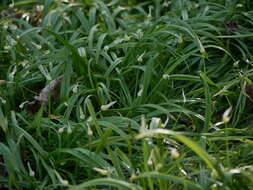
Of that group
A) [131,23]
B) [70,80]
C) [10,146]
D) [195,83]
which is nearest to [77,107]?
[70,80]

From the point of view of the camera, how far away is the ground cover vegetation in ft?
8.18

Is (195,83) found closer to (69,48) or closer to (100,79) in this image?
(100,79)

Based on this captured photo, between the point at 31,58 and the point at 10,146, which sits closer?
the point at 10,146

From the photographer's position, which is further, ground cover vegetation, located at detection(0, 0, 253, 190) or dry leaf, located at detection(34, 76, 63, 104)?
dry leaf, located at detection(34, 76, 63, 104)

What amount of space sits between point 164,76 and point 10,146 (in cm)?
99

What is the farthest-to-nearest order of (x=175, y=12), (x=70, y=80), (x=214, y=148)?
(x=175, y=12), (x=70, y=80), (x=214, y=148)

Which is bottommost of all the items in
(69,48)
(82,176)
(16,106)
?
(82,176)

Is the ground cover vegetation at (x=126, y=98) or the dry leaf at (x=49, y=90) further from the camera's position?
the dry leaf at (x=49, y=90)

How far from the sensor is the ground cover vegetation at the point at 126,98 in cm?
249

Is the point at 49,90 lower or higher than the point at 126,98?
higher

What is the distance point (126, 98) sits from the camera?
125 inches

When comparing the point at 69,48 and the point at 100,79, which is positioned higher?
the point at 69,48

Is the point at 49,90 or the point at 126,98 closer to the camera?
the point at 49,90

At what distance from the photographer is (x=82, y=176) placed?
2.72 m
